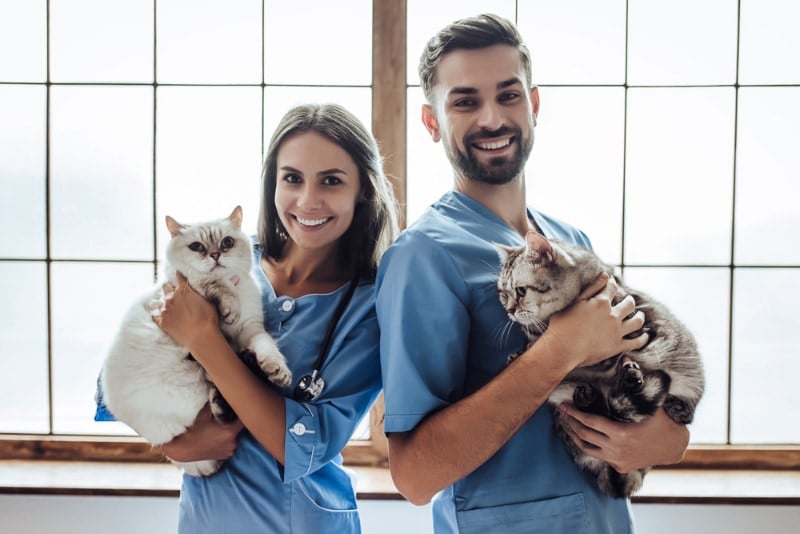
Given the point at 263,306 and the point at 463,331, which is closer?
the point at 463,331

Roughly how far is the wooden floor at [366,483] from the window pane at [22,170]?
79 centimetres

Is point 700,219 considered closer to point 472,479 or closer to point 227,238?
point 472,479

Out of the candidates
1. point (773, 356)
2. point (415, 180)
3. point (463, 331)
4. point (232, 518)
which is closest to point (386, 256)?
point (463, 331)

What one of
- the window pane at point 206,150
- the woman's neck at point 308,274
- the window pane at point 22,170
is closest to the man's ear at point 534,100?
the woman's neck at point 308,274

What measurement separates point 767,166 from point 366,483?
1.80 meters

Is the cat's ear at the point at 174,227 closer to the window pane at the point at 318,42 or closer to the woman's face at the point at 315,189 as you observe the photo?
the woman's face at the point at 315,189

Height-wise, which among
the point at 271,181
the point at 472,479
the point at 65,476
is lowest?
the point at 65,476

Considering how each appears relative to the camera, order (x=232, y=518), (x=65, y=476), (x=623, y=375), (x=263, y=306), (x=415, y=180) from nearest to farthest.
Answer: (x=623, y=375) → (x=232, y=518) → (x=263, y=306) → (x=65, y=476) → (x=415, y=180)

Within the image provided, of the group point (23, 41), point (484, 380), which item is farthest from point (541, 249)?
point (23, 41)

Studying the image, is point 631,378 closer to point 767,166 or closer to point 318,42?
point 767,166

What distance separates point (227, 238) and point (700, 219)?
1731 mm

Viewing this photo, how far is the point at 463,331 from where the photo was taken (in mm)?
1262

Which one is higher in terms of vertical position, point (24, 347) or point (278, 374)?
point (278, 374)

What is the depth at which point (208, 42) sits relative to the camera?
238cm
